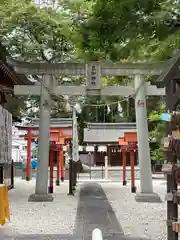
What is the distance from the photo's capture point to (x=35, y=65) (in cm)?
1304

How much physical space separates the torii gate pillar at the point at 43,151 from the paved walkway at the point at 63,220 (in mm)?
436

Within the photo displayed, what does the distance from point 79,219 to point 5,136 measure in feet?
8.67

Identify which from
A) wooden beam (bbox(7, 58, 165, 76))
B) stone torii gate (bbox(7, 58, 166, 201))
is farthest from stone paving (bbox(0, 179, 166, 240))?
wooden beam (bbox(7, 58, 165, 76))

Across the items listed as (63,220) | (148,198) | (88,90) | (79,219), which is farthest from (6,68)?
(148,198)

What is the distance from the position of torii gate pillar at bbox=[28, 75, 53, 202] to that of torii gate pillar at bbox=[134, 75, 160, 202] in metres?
2.91

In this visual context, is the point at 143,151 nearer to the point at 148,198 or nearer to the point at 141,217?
the point at 148,198

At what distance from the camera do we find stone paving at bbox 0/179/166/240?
736 centimetres

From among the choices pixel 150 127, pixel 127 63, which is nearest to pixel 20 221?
pixel 127 63

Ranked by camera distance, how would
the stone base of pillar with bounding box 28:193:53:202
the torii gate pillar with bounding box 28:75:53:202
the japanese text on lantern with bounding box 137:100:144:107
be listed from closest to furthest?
the stone base of pillar with bounding box 28:193:53:202 < the torii gate pillar with bounding box 28:75:53:202 < the japanese text on lantern with bounding box 137:100:144:107

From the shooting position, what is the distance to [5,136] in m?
8.23

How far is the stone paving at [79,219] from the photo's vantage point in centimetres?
736

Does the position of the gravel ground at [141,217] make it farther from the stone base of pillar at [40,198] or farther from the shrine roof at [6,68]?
the shrine roof at [6,68]

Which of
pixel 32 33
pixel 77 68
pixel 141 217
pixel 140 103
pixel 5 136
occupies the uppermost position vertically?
pixel 32 33

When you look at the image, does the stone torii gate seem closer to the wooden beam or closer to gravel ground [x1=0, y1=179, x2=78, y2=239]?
the wooden beam
